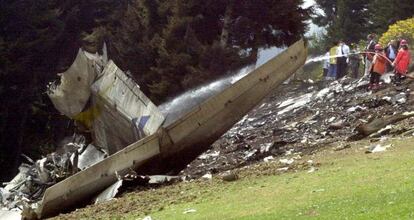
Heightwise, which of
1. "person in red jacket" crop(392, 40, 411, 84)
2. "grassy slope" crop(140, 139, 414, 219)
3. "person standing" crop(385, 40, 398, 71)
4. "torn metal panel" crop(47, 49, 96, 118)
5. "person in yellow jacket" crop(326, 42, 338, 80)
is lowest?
"grassy slope" crop(140, 139, 414, 219)

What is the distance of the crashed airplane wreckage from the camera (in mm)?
16094

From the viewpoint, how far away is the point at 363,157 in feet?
40.2

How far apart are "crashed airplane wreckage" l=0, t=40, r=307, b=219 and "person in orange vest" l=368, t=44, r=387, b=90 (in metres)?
2.62

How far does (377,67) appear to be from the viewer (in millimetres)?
20609

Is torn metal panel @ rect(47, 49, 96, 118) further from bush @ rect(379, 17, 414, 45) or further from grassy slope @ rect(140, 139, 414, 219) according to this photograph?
bush @ rect(379, 17, 414, 45)

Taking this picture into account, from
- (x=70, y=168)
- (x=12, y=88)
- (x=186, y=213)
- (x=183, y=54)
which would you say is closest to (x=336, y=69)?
(x=183, y=54)

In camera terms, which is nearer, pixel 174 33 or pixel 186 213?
pixel 186 213

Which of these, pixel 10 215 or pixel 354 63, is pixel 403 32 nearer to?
pixel 354 63

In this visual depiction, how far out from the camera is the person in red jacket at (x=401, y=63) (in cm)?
1988

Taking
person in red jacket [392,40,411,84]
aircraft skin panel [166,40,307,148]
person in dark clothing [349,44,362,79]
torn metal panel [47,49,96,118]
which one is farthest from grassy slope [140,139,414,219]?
person in dark clothing [349,44,362,79]

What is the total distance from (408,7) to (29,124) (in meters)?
19.8

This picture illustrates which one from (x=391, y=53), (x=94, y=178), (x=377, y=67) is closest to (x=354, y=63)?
(x=391, y=53)

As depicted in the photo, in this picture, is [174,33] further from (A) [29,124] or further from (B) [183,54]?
(A) [29,124]

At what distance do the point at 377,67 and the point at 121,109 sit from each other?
7701 mm
